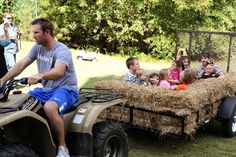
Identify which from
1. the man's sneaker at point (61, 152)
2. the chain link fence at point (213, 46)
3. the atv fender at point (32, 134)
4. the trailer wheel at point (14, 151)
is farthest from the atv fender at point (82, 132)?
the chain link fence at point (213, 46)

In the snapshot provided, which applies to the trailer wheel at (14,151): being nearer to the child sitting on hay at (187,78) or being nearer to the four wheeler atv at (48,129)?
the four wheeler atv at (48,129)

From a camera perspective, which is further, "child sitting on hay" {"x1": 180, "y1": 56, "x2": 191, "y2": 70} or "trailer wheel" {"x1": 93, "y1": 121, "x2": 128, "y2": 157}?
"child sitting on hay" {"x1": 180, "y1": 56, "x2": 191, "y2": 70}

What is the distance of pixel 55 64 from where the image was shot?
4.09m

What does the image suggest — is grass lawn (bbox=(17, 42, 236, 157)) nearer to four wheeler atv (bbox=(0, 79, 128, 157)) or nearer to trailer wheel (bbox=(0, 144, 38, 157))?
four wheeler atv (bbox=(0, 79, 128, 157))

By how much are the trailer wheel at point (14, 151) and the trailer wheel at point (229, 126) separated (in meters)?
3.61

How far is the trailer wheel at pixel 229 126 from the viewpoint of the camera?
630 cm

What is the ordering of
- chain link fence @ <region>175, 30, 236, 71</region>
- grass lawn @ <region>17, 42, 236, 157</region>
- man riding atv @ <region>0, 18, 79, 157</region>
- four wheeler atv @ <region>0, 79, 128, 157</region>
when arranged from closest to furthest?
four wheeler atv @ <region>0, 79, 128, 157</region> → man riding atv @ <region>0, 18, 79, 157</region> → grass lawn @ <region>17, 42, 236, 157</region> → chain link fence @ <region>175, 30, 236, 71</region>

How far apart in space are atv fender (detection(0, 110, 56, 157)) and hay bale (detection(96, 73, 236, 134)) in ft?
6.20

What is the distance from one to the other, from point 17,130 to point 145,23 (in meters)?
15.6

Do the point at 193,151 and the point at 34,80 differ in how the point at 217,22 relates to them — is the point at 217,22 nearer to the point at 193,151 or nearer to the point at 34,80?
the point at 193,151

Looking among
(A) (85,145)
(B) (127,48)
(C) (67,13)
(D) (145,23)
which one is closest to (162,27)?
(D) (145,23)

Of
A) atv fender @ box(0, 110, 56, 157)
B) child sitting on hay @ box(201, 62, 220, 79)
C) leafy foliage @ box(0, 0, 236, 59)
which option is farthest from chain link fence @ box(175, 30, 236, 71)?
leafy foliage @ box(0, 0, 236, 59)

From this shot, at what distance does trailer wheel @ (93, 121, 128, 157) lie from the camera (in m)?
4.53

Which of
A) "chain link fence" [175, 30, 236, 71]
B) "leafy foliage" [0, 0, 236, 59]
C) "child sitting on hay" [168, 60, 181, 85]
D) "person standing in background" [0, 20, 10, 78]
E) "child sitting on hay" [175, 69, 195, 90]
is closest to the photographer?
"child sitting on hay" [175, 69, 195, 90]
